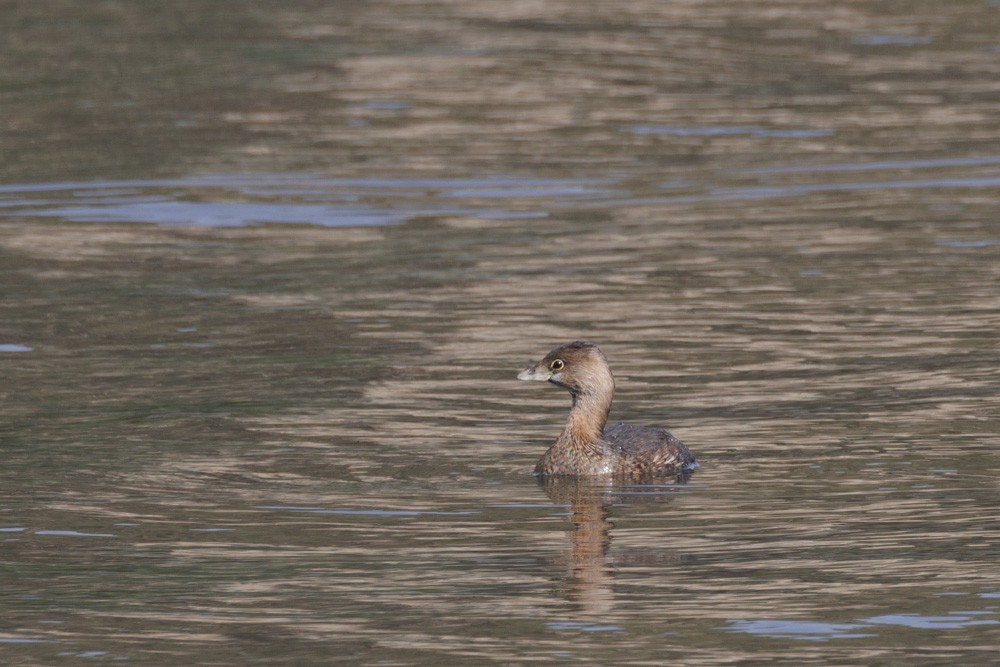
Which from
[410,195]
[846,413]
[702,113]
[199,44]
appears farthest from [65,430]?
[199,44]

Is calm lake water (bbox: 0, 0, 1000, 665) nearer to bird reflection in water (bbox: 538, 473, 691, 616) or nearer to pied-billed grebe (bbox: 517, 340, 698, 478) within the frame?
bird reflection in water (bbox: 538, 473, 691, 616)

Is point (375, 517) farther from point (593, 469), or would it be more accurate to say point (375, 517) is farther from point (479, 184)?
point (479, 184)

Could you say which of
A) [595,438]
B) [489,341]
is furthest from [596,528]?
[489,341]

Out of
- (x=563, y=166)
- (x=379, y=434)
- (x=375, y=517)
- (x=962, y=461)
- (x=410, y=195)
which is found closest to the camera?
(x=375, y=517)

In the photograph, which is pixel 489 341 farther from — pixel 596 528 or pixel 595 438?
pixel 596 528

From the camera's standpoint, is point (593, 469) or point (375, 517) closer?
point (375, 517)

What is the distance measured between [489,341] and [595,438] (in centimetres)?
364

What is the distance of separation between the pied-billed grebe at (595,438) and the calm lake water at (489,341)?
0.74ft

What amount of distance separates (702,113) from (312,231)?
7.69 metres

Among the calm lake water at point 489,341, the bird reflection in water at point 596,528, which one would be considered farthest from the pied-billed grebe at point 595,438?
the calm lake water at point 489,341

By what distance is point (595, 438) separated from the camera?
1326 centimetres

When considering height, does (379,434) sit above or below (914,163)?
below

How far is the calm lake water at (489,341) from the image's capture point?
1030 centimetres

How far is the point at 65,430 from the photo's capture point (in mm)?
14344
